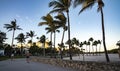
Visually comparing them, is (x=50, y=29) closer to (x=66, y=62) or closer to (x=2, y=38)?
(x=66, y=62)

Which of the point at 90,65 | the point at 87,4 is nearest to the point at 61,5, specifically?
the point at 87,4

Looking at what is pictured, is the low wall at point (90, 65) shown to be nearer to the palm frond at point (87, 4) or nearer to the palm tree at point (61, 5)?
the palm frond at point (87, 4)

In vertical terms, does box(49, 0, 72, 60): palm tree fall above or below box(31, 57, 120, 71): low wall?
above

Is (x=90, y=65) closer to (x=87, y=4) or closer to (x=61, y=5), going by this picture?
(x=87, y=4)

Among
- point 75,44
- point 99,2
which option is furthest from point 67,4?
point 75,44

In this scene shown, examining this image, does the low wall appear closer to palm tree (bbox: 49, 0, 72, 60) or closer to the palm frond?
the palm frond

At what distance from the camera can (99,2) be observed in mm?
14180

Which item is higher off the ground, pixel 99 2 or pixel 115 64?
pixel 99 2

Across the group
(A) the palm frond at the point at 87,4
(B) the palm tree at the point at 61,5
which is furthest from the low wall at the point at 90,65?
(B) the palm tree at the point at 61,5

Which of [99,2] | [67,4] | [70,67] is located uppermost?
[67,4]

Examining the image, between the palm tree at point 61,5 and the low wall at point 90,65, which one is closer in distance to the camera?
the low wall at point 90,65

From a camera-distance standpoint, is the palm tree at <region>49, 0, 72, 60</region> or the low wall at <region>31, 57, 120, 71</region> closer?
the low wall at <region>31, 57, 120, 71</region>

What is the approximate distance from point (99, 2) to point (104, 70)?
287 inches

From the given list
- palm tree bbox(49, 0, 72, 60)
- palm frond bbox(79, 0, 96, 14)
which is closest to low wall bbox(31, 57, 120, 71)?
palm frond bbox(79, 0, 96, 14)
